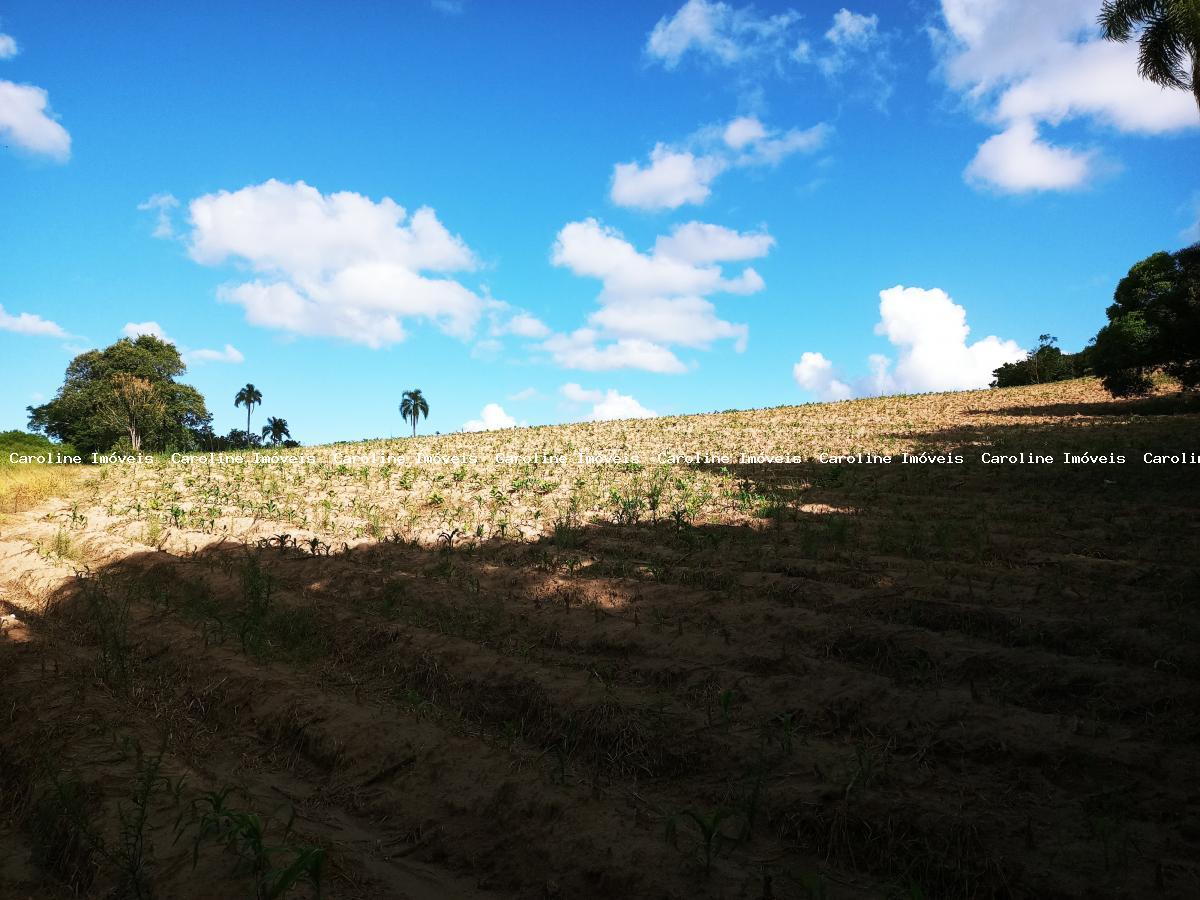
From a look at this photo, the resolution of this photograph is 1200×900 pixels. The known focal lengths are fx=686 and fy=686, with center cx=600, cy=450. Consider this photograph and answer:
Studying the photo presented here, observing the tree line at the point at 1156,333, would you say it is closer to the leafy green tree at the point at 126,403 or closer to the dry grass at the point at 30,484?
the dry grass at the point at 30,484

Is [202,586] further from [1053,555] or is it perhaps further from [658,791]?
[1053,555]

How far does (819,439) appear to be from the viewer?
2722 centimetres

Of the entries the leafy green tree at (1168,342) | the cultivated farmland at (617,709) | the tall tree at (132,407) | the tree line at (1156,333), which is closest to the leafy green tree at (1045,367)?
the tree line at (1156,333)

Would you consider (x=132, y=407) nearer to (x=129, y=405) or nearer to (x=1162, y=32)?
(x=129, y=405)

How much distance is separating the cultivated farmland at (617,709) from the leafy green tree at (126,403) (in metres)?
43.3

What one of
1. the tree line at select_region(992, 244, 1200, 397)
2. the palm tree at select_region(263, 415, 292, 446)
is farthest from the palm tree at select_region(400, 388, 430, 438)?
the tree line at select_region(992, 244, 1200, 397)

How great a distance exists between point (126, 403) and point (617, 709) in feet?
183

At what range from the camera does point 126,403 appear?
49.2m

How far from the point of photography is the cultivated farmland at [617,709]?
4066mm

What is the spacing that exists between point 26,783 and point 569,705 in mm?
3915

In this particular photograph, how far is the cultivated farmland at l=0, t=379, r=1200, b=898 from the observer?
4066 millimetres

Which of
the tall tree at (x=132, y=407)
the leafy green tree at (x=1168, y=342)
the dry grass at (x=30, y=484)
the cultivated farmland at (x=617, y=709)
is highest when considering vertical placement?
the tall tree at (x=132, y=407)

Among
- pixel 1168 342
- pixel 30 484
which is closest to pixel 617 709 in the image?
pixel 1168 342

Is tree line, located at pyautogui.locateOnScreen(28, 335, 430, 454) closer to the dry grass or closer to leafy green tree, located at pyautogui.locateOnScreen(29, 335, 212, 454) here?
leafy green tree, located at pyautogui.locateOnScreen(29, 335, 212, 454)
